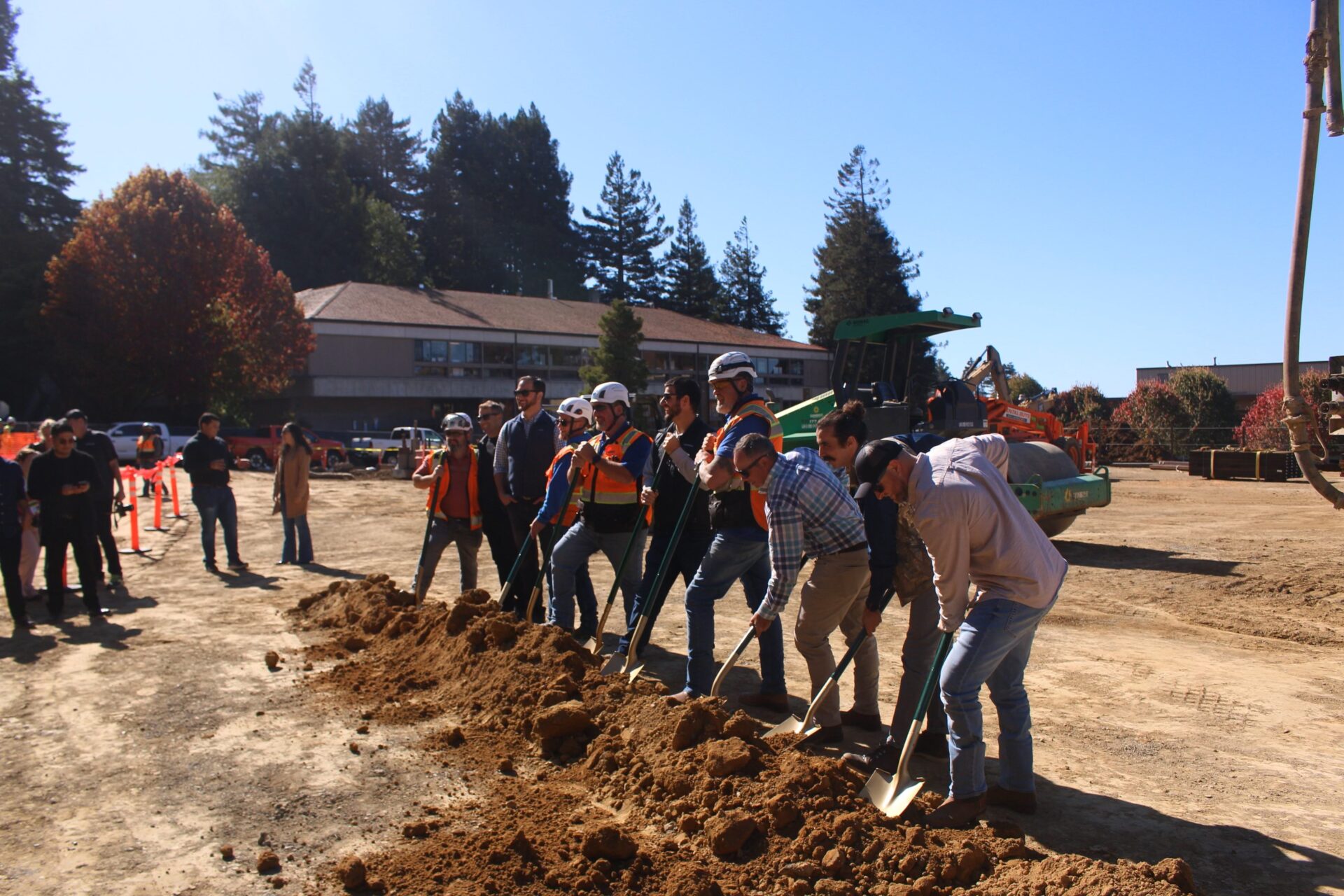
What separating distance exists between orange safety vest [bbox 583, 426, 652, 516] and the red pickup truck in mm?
25413

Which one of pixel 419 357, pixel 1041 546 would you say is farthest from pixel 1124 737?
pixel 419 357

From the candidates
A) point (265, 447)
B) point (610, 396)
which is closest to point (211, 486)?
point (610, 396)

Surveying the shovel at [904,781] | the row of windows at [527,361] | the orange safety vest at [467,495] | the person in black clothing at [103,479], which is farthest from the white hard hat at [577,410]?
the row of windows at [527,361]

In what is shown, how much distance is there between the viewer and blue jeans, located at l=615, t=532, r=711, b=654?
6324mm

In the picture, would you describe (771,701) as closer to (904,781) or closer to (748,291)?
(904,781)

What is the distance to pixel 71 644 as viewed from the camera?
7840 millimetres

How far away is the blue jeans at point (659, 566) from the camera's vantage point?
632cm

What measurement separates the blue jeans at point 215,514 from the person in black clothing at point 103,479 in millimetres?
924

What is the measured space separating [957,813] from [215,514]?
10015 millimetres

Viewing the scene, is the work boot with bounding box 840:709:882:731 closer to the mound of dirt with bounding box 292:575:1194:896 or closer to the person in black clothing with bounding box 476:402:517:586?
the mound of dirt with bounding box 292:575:1194:896

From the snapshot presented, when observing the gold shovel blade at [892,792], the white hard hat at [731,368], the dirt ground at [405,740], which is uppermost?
the white hard hat at [731,368]

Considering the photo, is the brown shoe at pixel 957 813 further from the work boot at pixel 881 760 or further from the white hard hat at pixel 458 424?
the white hard hat at pixel 458 424

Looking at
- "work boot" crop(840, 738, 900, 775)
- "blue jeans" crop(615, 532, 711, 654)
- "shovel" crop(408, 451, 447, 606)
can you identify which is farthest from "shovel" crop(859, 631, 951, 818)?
"shovel" crop(408, 451, 447, 606)

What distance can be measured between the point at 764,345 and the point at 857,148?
18.6 metres
